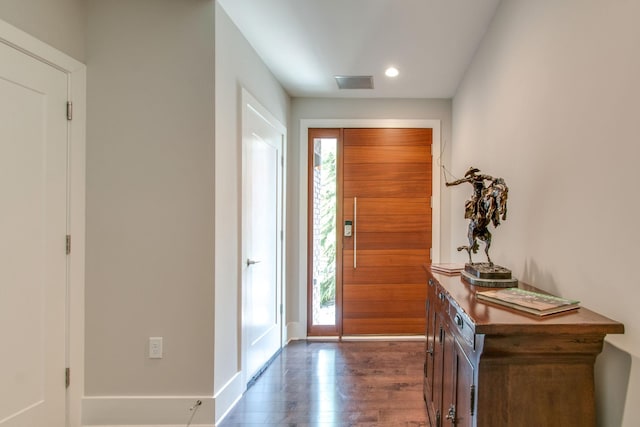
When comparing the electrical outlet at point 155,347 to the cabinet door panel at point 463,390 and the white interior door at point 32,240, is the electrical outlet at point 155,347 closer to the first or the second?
the white interior door at point 32,240

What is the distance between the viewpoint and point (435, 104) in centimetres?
342

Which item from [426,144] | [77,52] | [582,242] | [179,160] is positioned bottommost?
[582,242]

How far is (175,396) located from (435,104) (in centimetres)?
335

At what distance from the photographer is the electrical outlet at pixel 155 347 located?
195cm

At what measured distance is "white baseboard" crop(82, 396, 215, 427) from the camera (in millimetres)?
1930

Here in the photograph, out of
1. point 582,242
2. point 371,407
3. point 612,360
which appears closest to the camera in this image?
point 612,360

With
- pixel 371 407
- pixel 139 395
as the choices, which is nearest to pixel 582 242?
pixel 371 407

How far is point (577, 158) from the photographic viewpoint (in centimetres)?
122

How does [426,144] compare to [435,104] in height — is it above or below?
below

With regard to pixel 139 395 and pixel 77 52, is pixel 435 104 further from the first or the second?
pixel 139 395

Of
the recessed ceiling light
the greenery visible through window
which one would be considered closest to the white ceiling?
the recessed ceiling light

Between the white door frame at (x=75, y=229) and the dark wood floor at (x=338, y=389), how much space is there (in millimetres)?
876

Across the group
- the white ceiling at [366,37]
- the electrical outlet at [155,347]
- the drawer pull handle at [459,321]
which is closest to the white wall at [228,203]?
the white ceiling at [366,37]

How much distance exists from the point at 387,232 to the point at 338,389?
1.58m
